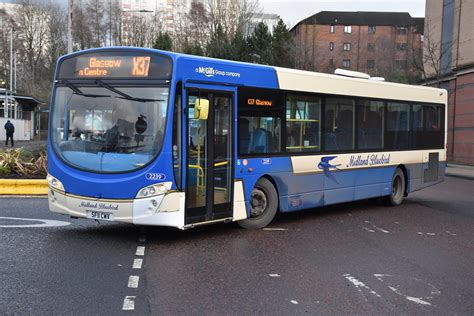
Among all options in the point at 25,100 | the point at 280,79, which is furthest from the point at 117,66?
the point at 25,100

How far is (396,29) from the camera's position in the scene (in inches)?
3435

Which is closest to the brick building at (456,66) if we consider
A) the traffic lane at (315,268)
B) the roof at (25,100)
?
the traffic lane at (315,268)

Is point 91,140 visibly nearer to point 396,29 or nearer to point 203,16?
point 203,16

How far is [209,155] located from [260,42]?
48.2 meters

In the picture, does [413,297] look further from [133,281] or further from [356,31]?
[356,31]

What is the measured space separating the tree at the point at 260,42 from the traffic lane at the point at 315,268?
147 feet

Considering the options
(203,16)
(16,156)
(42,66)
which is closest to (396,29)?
(203,16)

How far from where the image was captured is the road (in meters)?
5.31

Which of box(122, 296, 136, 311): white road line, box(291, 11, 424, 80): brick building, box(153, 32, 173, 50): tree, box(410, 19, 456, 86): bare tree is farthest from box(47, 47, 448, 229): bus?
box(291, 11, 424, 80): brick building

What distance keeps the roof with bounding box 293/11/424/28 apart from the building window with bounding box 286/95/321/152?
78.8m

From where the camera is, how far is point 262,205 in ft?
30.5

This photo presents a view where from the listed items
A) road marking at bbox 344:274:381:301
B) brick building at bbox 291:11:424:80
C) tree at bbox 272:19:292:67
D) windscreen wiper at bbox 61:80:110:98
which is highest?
brick building at bbox 291:11:424:80

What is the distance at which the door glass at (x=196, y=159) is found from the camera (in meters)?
7.86

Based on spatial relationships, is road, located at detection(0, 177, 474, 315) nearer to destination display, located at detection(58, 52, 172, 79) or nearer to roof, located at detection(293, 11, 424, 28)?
destination display, located at detection(58, 52, 172, 79)
